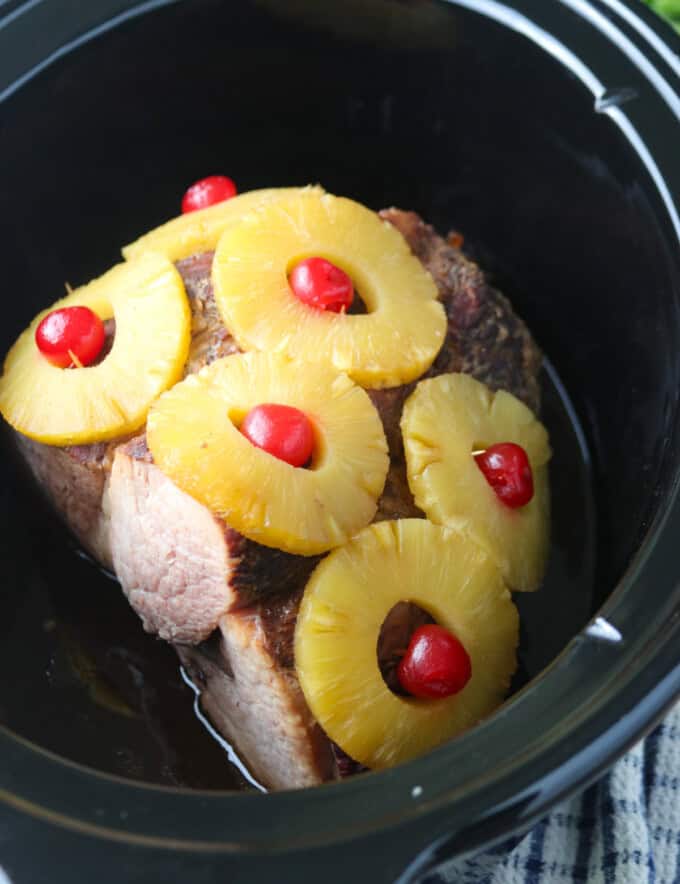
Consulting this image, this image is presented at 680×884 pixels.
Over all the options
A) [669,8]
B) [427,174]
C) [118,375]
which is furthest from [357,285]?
[669,8]

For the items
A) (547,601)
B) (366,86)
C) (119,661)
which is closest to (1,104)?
(366,86)

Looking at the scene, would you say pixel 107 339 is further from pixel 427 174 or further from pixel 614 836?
pixel 614 836

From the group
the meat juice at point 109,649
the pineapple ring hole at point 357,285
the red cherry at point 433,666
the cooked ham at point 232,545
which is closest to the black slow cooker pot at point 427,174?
the meat juice at point 109,649

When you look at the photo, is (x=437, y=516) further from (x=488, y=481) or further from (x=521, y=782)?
(x=521, y=782)

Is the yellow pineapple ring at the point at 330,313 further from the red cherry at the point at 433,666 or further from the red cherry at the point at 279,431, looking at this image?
the red cherry at the point at 433,666

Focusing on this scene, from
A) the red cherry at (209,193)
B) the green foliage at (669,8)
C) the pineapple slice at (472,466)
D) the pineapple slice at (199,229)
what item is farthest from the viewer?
the green foliage at (669,8)

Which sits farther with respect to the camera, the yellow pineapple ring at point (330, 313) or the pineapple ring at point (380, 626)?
the yellow pineapple ring at point (330, 313)
